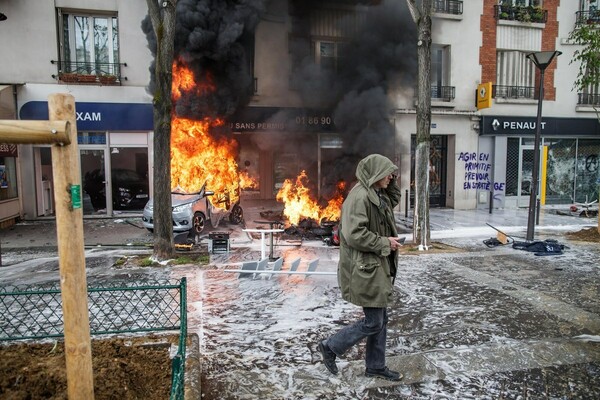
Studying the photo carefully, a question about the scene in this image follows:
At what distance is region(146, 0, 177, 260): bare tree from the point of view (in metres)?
7.93

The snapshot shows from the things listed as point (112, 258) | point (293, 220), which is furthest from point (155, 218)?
point (293, 220)

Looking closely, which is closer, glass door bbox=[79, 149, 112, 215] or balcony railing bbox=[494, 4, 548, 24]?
glass door bbox=[79, 149, 112, 215]

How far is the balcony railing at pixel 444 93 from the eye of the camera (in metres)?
16.2

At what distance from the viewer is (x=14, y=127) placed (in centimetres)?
238

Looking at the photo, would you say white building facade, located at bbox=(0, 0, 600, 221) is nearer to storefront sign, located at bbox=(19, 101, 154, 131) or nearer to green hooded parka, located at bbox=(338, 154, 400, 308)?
storefront sign, located at bbox=(19, 101, 154, 131)

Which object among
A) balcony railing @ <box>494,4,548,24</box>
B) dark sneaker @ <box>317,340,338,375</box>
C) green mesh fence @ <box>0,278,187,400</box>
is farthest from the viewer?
balcony railing @ <box>494,4,548,24</box>

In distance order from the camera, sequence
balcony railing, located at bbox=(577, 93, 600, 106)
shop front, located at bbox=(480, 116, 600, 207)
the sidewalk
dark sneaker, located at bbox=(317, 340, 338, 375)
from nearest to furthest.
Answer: dark sneaker, located at bbox=(317, 340, 338, 375) → the sidewalk → shop front, located at bbox=(480, 116, 600, 207) → balcony railing, located at bbox=(577, 93, 600, 106)

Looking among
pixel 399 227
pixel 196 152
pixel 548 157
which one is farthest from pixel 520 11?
pixel 196 152

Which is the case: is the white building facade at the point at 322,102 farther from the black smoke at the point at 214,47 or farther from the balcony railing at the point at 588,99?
the black smoke at the point at 214,47

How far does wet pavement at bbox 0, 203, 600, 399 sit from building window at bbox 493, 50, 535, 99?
9.05m

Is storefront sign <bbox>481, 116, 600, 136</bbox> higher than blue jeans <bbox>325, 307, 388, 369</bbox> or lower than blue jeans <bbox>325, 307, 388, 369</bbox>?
higher

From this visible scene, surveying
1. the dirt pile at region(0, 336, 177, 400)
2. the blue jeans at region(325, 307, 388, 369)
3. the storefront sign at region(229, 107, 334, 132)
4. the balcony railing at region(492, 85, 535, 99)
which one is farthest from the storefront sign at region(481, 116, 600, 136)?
the dirt pile at region(0, 336, 177, 400)

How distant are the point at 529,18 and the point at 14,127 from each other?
735 inches

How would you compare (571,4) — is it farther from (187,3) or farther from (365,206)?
(365,206)
